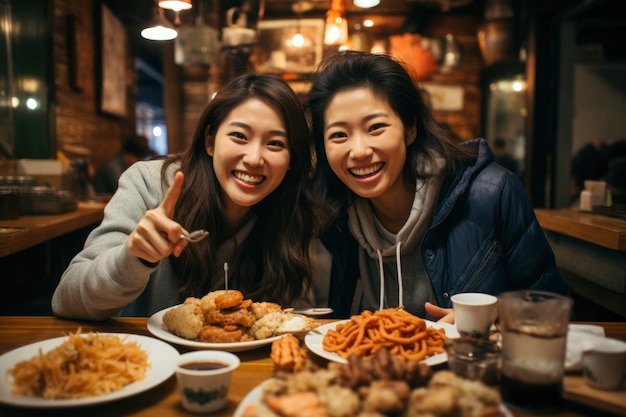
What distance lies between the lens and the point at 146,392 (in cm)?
125

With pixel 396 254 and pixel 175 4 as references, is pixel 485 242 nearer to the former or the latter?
pixel 396 254

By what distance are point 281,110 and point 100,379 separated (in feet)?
4.39

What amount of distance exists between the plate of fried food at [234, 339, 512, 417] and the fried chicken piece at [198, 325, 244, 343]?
40cm

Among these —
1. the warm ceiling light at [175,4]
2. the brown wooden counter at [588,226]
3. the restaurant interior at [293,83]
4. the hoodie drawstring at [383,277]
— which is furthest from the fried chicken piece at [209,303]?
the warm ceiling light at [175,4]

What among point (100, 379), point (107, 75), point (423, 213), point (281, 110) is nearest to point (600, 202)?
point (423, 213)

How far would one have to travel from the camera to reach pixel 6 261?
3.19 metres

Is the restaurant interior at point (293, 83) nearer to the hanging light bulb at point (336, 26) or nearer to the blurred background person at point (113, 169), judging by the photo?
the hanging light bulb at point (336, 26)

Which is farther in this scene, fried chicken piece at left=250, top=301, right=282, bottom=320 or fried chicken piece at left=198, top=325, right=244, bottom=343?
fried chicken piece at left=250, top=301, right=282, bottom=320

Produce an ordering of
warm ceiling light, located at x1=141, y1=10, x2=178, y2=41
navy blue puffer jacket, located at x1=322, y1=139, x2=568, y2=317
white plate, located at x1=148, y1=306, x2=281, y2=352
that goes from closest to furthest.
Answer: white plate, located at x1=148, y1=306, x2=281, y2=352, navy blue puffer jacket, located at x1=322, y1=139, x2=568, y2=317, warm ceiling light, located at x1=141, y1=10, x2=178, y2=41

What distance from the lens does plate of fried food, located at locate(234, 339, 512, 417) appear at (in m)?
0.97

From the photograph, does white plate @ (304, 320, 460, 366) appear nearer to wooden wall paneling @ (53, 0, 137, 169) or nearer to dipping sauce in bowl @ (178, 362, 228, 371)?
dipping sauce in bowl @ (178, 362, 228, 371)

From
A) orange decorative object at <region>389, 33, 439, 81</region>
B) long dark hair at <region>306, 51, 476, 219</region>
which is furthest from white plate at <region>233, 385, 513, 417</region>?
orange decorative object at <region>389, 33, 439, 81</region>

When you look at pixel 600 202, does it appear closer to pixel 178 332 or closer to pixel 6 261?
pixel 178 332

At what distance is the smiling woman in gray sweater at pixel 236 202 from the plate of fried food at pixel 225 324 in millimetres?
435
